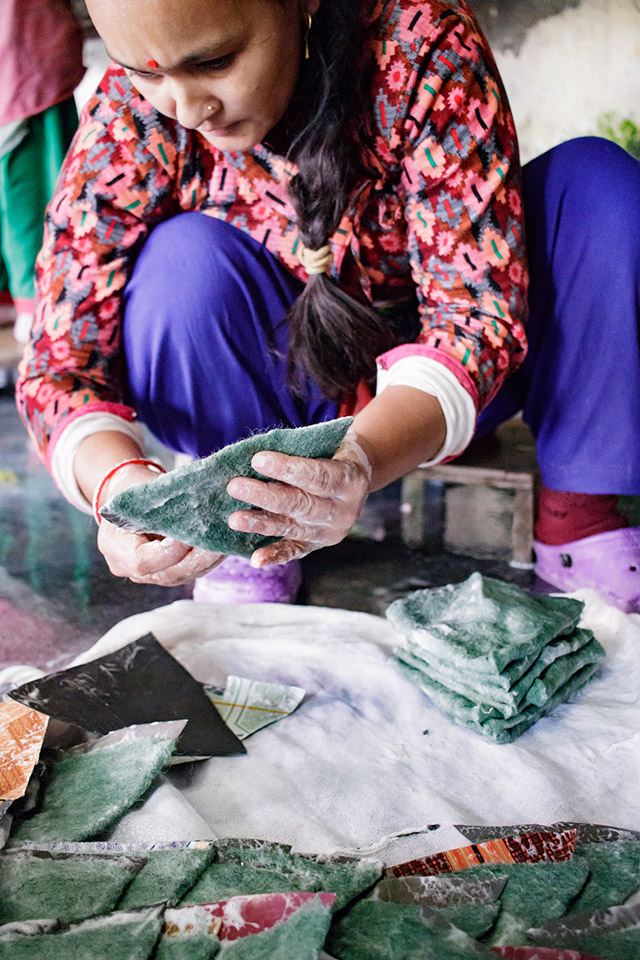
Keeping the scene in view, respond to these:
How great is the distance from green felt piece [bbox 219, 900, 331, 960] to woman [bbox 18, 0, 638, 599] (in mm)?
420

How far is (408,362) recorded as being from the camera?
1.38 m

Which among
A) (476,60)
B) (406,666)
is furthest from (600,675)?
(476,60)

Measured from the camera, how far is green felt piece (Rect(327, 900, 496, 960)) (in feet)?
2.55

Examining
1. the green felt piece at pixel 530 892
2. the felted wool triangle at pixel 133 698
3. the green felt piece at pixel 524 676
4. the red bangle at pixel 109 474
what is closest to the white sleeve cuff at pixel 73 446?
the red bangle at pixel 109 474

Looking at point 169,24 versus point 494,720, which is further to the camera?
point 494,720

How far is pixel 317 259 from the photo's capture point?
1511 millimetres

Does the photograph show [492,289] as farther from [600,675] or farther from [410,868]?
[410,868]

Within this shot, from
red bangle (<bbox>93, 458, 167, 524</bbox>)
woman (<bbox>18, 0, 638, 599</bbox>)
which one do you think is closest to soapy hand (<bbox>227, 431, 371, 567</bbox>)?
woman (<bbox>18, 0, 638, 599</bbox>)

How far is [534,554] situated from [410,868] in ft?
3.72

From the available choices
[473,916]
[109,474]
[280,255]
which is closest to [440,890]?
[473,916]

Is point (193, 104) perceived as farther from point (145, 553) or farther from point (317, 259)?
point (145, 553)

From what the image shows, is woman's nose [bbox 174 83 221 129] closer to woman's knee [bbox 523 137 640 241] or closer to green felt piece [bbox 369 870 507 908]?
woman's knee [bbox 523 137 640 241]

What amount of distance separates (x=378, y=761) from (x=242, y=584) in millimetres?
601

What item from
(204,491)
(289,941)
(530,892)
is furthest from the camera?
(204,491)
